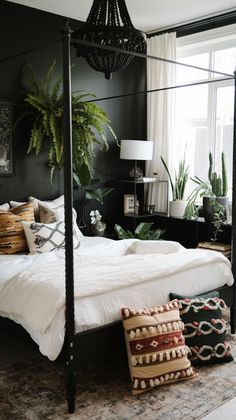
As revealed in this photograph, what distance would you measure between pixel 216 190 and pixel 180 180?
0.50 m

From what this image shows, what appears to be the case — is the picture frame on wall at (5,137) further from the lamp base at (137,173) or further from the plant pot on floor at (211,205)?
the plant pot on floor at (211,205)

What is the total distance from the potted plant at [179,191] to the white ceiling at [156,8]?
4.92 feet

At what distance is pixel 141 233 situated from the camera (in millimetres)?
5047

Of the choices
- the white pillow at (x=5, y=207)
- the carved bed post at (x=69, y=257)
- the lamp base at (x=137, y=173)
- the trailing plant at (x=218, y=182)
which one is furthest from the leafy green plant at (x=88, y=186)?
the carved bed post at (x=69, y=257)

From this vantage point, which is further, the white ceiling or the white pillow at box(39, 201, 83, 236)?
the white ceiling

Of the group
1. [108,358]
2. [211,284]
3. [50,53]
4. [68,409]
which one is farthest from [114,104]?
[68,409]

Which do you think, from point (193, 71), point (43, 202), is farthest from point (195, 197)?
point (43, 202)

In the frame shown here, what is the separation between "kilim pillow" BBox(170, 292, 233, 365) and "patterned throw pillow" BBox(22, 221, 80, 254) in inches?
47.7

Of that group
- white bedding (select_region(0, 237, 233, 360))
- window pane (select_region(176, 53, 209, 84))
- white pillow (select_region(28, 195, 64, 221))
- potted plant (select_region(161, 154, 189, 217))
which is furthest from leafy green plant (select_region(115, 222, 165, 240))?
window pane (select_region(176, 53, 209, 84))

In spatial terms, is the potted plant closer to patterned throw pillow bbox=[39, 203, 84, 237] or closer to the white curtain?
the white curtain

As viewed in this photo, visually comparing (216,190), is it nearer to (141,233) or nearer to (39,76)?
(141,233)

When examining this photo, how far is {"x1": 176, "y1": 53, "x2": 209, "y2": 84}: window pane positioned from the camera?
5.21 metres

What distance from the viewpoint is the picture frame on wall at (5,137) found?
14.8 ft

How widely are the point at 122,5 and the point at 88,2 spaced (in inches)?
59.5
